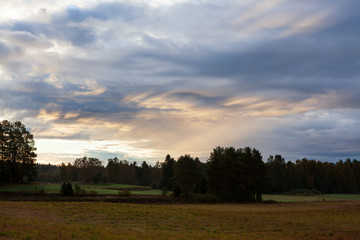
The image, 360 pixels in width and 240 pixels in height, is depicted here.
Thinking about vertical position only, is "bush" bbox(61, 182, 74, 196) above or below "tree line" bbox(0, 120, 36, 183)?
below

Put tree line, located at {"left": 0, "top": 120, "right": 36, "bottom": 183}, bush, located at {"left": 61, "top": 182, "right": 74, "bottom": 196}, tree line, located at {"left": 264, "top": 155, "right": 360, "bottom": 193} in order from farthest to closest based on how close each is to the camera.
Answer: tree line, located at {"left": 264, "top": 155, "right": 360, "bottom": 193}, tree line, located at {"left": 0, "top": 120, "right": 36, "bottom": 183}, bush, located at {"left": 61, "top": 182, "right": 74, "bottom": 196}

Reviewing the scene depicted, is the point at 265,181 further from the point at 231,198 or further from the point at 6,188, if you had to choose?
the point at 6,188

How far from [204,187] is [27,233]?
71893 millimetres

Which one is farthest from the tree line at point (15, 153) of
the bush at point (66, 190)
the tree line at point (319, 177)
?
the tree line at point (319, 177)

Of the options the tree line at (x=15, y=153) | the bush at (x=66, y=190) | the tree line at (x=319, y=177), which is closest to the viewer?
the bush at (x=66, y=190)

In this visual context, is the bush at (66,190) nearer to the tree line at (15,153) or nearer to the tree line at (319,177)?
the tree line at (15,153)

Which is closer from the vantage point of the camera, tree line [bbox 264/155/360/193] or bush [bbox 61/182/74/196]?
bush [bbox 61/182/74/196]

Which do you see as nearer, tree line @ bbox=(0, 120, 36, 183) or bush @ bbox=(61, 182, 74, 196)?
bush @ bbox=(61, 182, 74, 196)

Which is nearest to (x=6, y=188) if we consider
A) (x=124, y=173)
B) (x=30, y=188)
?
(x=30, y=188)

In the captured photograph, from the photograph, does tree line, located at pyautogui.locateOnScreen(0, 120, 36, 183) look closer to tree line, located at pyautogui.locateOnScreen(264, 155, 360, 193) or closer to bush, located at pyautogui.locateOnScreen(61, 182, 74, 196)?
bush, located at pyautogui.locateOnScreen(61, 182, 74, 196)

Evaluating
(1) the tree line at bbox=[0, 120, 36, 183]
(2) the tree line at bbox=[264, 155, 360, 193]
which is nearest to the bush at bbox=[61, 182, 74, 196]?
(1) the tree line at bbox=[0, 120, 36, 183]

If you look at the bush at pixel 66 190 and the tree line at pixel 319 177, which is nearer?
the bush at pixel 66 190

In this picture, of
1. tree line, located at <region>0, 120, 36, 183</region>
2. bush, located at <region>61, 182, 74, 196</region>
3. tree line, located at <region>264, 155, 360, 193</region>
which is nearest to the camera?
bush, located at <region>61, 182, 74, 196</region>

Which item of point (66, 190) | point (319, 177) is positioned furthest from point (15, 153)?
point (319, 177)
